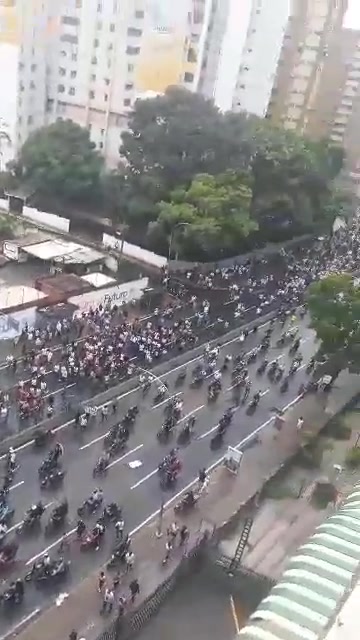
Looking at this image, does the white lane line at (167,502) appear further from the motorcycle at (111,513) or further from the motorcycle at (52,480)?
the motorcycle at (52,480)

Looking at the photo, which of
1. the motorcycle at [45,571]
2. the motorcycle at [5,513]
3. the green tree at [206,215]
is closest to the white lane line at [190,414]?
the motorcycle at [5,513]

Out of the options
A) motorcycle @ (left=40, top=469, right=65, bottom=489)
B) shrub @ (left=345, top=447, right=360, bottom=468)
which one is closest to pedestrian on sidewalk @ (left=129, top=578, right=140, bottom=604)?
motorcycle @ (left=40, top=469, right=65, bottom=489)

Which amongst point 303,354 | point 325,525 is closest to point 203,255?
point 303,354

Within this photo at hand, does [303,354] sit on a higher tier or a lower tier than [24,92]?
lower

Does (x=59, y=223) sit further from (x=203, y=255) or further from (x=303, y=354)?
(x=303, y=354)

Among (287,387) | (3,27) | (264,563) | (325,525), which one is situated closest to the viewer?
(325,525)

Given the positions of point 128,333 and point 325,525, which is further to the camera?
point 128,333

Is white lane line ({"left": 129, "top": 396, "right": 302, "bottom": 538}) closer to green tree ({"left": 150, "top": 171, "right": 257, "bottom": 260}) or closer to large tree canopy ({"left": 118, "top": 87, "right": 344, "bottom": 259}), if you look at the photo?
green tree ({"left": 150, "top": 171, "right": 257, "bottom": 260})
